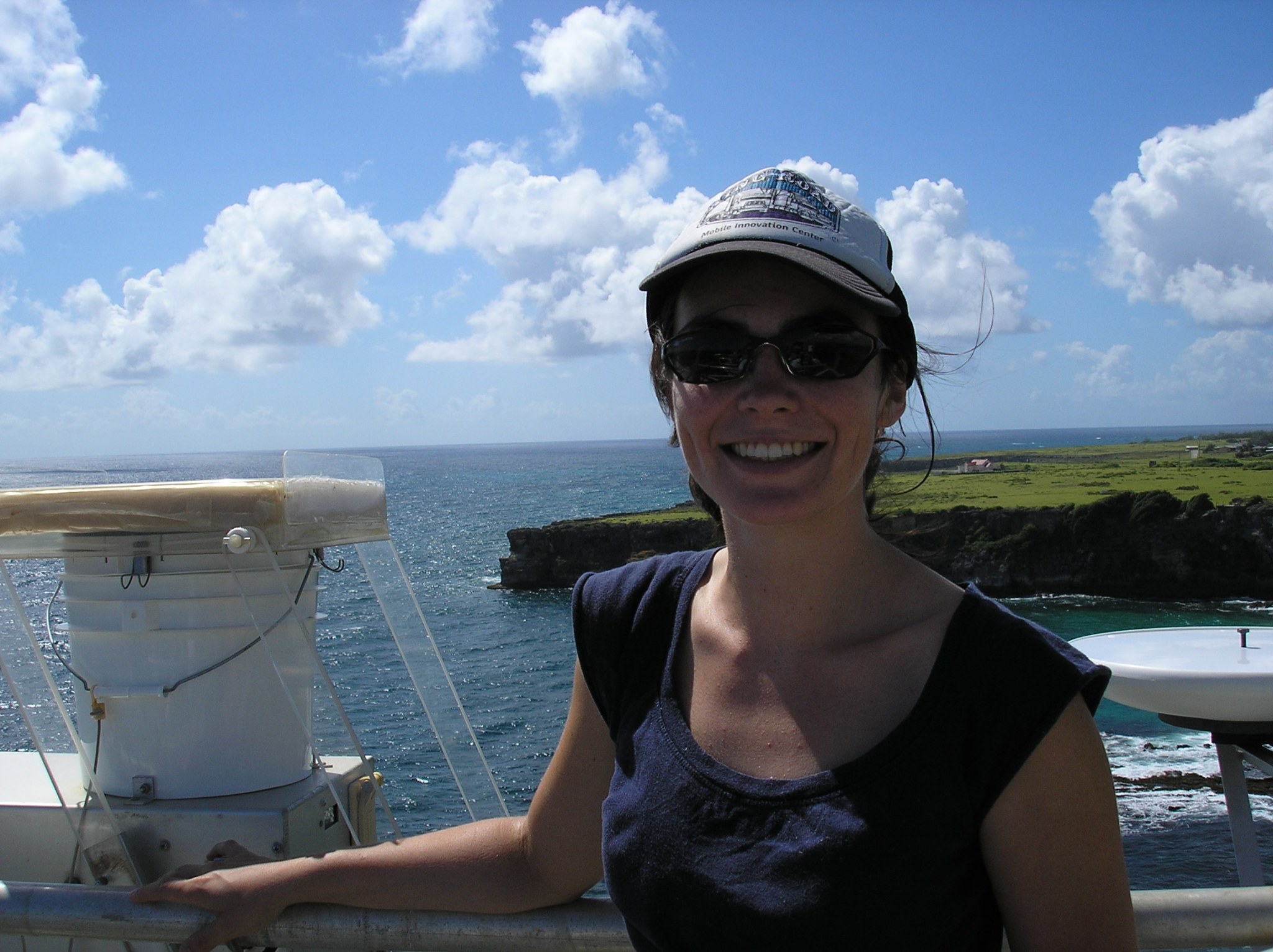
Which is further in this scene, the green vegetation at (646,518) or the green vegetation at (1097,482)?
the green vegetation at (1097,482)

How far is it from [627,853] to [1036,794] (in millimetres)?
680

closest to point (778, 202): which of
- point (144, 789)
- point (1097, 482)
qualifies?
point (144, 789)

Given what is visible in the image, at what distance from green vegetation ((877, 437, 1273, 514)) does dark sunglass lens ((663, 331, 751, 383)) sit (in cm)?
3406

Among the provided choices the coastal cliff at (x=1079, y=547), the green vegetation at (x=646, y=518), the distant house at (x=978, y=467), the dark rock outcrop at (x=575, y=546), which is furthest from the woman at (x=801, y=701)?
the distant house at (x=978, y=467)

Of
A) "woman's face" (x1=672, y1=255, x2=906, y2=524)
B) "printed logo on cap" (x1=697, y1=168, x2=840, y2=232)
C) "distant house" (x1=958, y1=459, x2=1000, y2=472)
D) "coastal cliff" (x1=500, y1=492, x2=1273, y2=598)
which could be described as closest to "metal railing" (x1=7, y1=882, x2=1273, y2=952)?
"woman's face" (x1=672, y1=255, x2=906, y2=524)

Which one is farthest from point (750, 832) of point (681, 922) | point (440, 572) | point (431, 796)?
point (440, 572)

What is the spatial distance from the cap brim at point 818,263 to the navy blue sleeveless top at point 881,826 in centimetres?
49

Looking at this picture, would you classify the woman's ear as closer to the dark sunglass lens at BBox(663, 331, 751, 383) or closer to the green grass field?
the dark sunglass lens at BBox(663, 331, 751, 383)

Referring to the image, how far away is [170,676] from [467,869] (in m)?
2.03

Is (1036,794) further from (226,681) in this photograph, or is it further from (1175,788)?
(1175,788)

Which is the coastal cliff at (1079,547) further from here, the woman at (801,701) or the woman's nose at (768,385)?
the woman's nose at (768,385)

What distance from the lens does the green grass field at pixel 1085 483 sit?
56.6m

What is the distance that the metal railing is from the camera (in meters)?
1.72

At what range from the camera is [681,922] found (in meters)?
1.60
